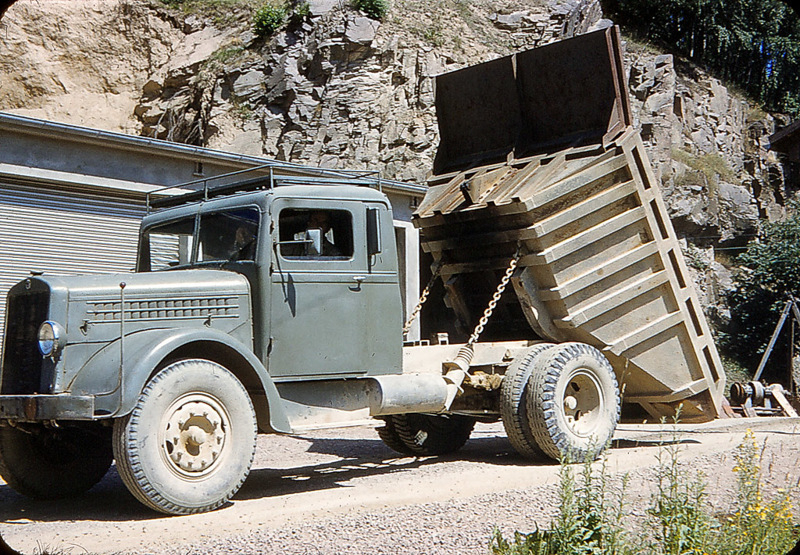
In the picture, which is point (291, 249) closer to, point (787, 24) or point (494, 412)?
point (494, 412)

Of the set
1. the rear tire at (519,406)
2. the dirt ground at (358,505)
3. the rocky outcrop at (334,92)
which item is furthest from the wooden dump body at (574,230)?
the rocky outcrop at (334,92)

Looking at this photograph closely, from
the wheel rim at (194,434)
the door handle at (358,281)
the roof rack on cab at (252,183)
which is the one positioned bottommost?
the wheel rim at (194,434)

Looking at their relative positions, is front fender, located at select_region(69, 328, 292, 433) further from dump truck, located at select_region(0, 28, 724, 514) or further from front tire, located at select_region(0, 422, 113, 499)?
front tire, located at select_region(0, 422, 113, 499)

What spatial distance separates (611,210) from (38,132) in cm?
728

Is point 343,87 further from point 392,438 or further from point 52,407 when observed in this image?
point 52,407

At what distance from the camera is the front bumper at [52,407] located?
600 cm

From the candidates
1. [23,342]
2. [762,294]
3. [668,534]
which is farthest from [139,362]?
[762,294]

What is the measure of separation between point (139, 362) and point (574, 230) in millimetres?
4662

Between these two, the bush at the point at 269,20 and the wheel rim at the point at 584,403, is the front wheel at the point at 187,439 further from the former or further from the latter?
the bush at the point at 269,20

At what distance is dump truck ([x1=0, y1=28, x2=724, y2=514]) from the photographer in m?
6.32

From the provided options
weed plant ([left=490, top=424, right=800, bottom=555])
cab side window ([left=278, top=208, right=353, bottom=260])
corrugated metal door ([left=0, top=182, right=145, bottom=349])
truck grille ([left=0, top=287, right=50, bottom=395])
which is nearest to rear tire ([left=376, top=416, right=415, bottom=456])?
cab side window ([left=278, top=208, right=353, bottom=260])

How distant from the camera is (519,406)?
331 inches

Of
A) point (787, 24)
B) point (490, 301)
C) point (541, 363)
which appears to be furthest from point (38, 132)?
point (787, 24)

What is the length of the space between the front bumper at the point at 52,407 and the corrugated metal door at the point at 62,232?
18.8 ft
